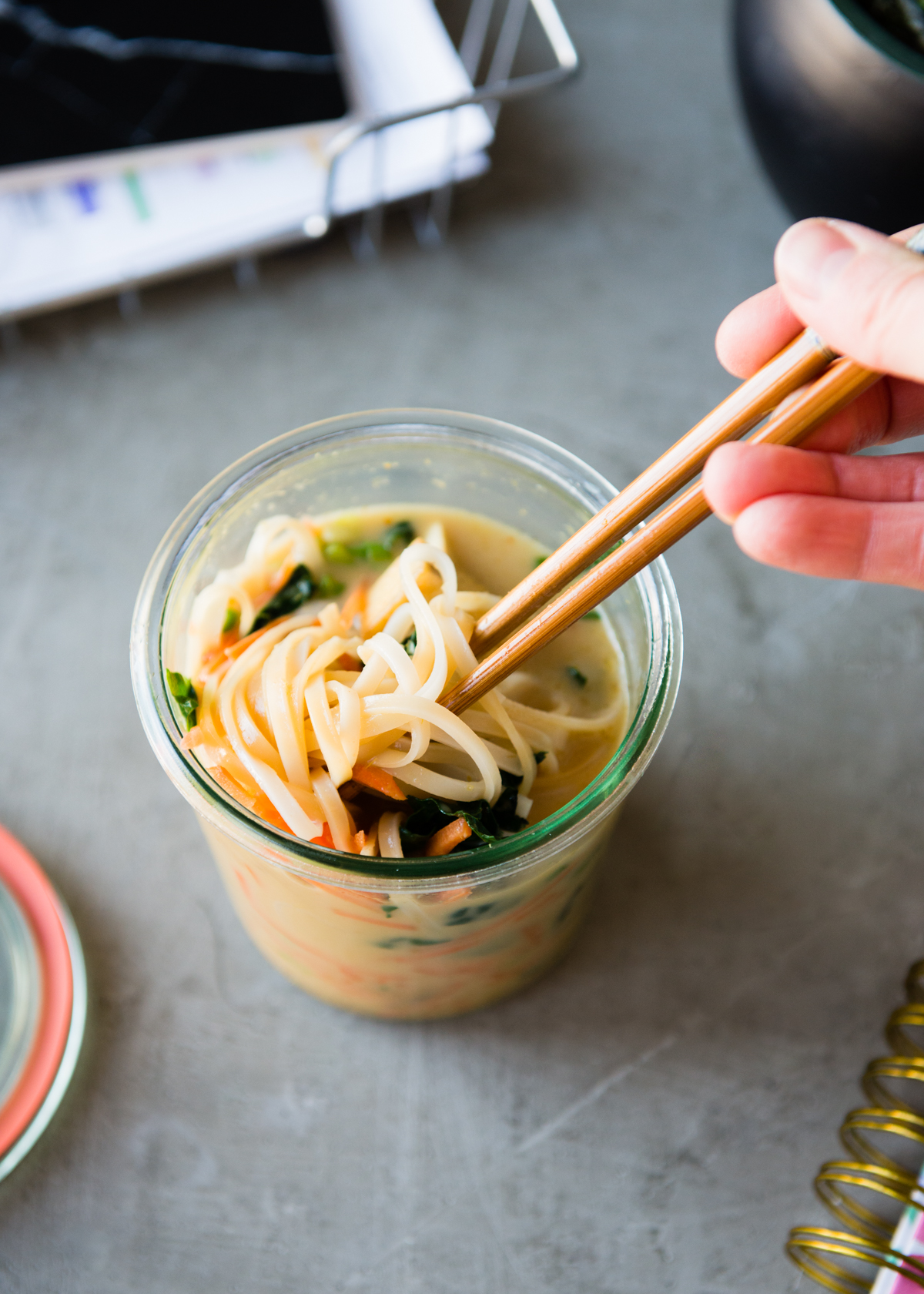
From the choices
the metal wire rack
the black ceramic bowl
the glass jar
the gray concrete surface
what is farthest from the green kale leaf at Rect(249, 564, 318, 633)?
the black ceramic bowl

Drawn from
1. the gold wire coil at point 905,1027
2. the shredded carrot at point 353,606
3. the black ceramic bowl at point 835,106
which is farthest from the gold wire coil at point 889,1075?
the black ceramic bowl at point 835,106

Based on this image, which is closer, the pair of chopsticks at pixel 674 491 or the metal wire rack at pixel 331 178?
the pair of chopsticks at pixel 674 491

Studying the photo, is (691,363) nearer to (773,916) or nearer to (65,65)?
(773,916)

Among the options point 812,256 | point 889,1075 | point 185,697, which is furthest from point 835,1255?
point 812,256

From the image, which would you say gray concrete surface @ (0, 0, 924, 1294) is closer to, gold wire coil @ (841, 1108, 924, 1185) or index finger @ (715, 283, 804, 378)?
gold wire coil @ (841, 1108, 924, 1185)

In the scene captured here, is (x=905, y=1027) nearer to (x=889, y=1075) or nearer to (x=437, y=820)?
(x=889, y=1075)

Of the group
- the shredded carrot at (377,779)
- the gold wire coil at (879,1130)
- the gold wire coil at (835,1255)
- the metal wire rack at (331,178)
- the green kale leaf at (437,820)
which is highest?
the metal wire rack at (331,178)

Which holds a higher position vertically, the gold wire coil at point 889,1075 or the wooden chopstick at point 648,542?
the wooden chopstick at point 648,542

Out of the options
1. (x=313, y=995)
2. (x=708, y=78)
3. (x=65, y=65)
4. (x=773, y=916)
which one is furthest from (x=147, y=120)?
(x=773, y=916)

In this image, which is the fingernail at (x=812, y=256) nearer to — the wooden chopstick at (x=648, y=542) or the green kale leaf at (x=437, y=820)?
the wooden chopstick at (x=648, y=542)
